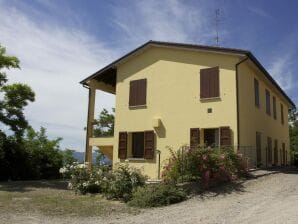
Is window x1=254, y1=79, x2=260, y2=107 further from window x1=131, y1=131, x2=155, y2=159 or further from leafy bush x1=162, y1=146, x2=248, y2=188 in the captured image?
leafy bush x1=162, y1=146, x2=248, y2=188

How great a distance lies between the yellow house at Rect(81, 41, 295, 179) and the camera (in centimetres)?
1725

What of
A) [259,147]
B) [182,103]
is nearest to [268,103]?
[259,147]

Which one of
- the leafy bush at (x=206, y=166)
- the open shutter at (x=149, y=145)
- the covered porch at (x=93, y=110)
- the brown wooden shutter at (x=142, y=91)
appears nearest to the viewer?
the leafy bush at (x=206, y=166)

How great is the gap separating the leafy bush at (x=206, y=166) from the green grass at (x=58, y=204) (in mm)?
2832

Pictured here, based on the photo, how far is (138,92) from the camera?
2019cm

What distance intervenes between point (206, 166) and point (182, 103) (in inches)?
209

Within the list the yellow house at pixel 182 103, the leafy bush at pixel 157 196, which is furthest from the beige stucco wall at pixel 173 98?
the leafy bush at pixel 157 196

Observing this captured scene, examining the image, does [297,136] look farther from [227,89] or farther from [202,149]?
[202,149]

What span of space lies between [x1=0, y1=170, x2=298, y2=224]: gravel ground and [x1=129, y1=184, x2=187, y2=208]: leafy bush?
0.41m

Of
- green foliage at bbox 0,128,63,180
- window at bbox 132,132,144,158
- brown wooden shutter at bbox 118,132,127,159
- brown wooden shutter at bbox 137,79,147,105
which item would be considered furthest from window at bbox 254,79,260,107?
green foliage at bbox 0,128,63,180

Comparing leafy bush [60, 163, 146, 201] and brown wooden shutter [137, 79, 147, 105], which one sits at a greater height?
brown wooden shutter [137, 79, 147, 105]

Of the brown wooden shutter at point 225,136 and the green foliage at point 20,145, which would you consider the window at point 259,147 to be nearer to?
the brown wooden shutter at point 225,136

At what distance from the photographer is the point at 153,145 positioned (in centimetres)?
1889

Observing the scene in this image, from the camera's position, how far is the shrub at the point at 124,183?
13.5 meters
